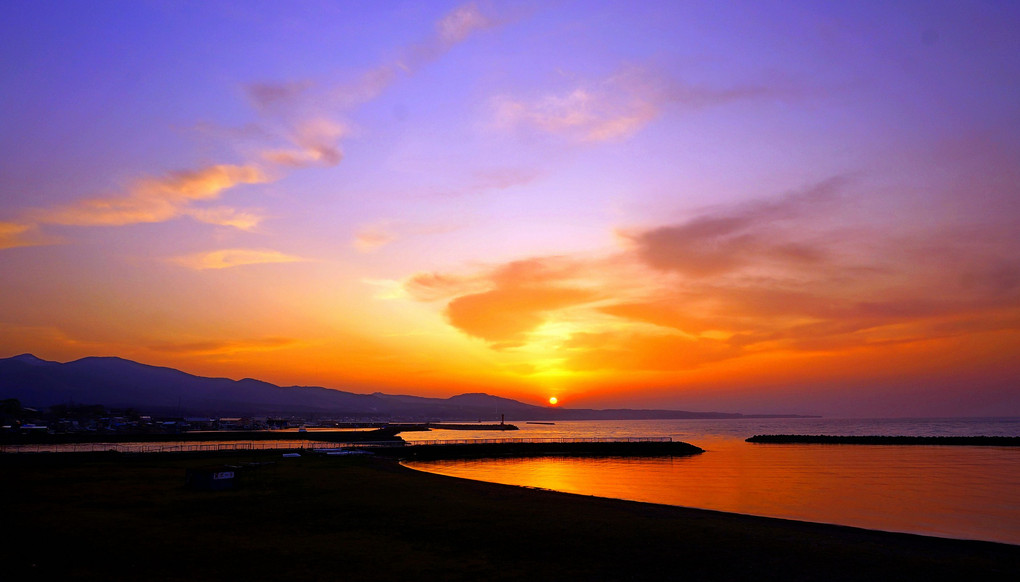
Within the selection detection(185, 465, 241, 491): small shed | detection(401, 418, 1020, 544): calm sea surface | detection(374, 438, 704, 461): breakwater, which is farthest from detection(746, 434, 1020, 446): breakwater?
detection(185, 465, 241, 491): small shed

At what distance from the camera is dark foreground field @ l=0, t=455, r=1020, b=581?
720 inches

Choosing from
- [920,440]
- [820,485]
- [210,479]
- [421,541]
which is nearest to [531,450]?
[820,485]

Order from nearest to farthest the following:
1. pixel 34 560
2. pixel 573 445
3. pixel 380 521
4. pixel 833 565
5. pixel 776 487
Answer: pixel 34 560
pixel 833 565
pixel 380 521
pixel 776 487
pixel 573 445

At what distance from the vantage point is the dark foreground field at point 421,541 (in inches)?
720

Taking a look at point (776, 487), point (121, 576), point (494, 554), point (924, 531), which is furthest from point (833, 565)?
point (776, 487)

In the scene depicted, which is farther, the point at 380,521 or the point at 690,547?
the point at 380,521

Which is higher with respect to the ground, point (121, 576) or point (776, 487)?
point (121, 576)

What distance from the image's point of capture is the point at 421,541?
22531 millimetres

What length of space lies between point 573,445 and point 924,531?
77.5m

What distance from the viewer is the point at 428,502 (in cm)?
3262

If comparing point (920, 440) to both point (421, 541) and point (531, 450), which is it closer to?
point (531, 450)

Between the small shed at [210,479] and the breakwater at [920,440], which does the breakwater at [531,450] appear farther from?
the breakwater at [920,440]

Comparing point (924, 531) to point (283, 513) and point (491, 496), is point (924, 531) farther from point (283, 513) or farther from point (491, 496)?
point (283, 513)

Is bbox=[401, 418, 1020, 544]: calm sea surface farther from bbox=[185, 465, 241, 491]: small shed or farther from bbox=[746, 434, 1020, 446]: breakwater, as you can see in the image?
bbox=[746, 434, 1020, 446]: breakwater
